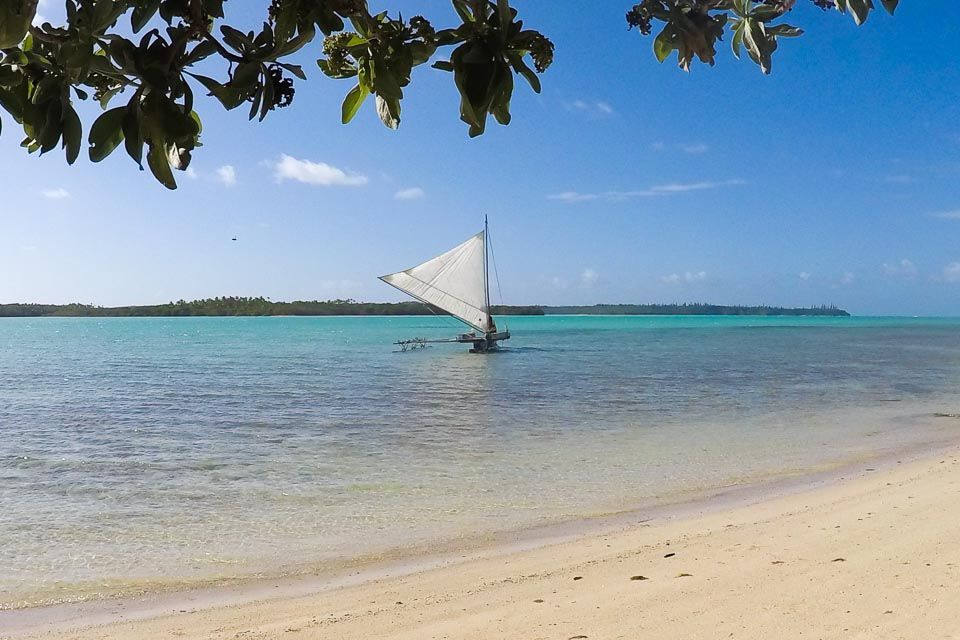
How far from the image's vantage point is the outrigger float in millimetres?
39281

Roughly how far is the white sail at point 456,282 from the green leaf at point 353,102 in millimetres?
37319

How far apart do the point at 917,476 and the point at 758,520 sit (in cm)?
309

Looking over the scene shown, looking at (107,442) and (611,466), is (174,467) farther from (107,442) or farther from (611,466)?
(611,466)

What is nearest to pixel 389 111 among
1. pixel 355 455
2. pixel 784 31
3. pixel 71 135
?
pixel 71 135

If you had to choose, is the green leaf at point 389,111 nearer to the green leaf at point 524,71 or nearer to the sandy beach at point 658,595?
the green leaf at point 524,71

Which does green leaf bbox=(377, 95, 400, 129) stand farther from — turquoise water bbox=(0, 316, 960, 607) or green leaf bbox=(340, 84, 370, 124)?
turquoise water bbox=(0, 316, 960, 607)

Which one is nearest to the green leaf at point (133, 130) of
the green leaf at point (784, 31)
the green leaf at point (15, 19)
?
the green leaf at point (15, 19)

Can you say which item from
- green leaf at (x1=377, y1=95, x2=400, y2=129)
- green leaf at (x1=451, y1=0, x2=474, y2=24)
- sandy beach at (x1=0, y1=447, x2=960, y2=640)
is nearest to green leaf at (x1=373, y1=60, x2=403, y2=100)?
green leaf at (x1=377, y1=95, x2=400, y2=129)

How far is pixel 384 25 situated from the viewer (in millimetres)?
1074

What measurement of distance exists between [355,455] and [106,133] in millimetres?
10603

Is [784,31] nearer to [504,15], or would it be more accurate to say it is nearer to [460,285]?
[504,15]

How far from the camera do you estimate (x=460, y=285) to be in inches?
1586

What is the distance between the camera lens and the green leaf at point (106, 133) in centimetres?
96

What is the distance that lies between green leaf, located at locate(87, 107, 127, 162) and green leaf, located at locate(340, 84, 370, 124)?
329 mm
